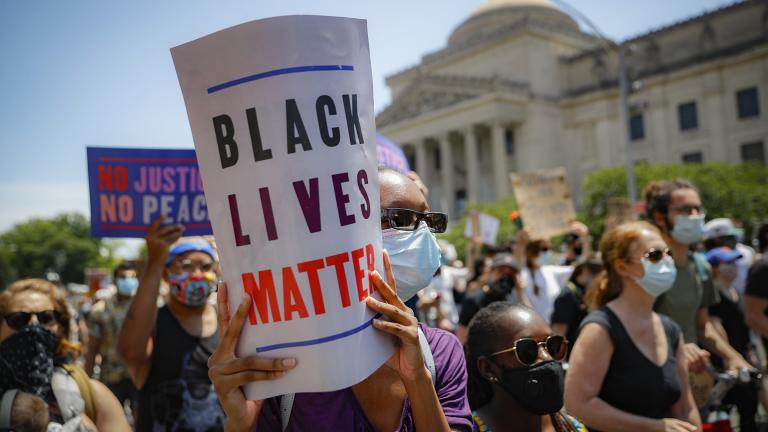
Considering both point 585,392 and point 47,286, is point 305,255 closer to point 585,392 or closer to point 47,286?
point 585,392

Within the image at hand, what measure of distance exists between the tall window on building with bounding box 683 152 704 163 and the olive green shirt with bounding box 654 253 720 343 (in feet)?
155

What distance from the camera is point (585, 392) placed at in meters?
3.37

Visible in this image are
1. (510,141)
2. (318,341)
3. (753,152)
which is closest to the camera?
(318,341)

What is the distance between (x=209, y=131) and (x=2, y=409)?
1.96 meters

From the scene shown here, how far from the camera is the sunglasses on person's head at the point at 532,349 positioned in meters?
2.77

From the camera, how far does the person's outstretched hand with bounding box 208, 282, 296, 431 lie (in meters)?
1.58

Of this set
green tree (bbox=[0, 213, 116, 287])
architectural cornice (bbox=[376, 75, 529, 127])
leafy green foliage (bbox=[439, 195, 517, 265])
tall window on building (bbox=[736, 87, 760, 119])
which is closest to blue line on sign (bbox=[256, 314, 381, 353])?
leafy green foliage (bbox=[439, 195, 517, 265])

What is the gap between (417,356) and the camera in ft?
5.55

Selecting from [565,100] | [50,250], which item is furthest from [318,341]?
[50,250]

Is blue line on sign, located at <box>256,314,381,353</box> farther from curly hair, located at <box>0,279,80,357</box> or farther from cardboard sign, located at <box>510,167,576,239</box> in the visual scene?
cardboard sign, located at <box>510,167,576,239</box>

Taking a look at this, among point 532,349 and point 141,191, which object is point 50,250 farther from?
point 532,349

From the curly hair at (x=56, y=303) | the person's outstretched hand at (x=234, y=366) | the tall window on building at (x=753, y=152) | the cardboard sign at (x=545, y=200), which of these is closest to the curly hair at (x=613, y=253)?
the person's outstretched hand at (x=234, y=366)

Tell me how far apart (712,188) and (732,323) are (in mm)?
27989

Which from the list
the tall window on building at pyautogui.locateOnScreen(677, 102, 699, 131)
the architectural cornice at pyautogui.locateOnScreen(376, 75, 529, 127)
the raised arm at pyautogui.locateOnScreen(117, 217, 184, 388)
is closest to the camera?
the raised arm at pyautogui.locateOnScreen(117, 217, 184, 388)
